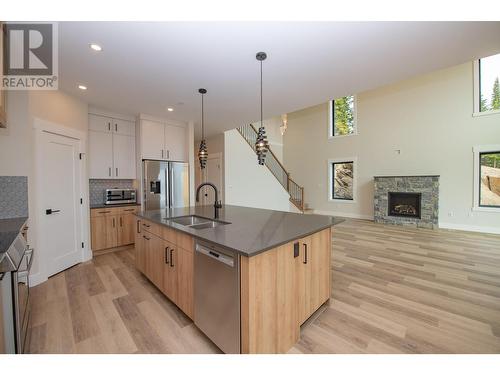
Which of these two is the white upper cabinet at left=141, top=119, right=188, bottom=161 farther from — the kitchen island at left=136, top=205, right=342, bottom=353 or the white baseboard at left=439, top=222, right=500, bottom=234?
the white baseboard at left=439, top=222, right=500, bottom=234

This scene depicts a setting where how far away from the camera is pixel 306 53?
223 centimetres

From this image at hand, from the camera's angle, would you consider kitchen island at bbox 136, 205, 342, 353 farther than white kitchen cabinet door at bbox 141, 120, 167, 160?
No

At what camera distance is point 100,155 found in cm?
400

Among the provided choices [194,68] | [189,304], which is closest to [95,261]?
[189,304]

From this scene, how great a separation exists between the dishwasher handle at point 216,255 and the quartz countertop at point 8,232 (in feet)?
3.86

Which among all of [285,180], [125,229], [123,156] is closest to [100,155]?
[123,156]

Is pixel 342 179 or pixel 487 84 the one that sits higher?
pixel 487 84

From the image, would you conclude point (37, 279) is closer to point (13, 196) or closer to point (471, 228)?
point (13, 196)

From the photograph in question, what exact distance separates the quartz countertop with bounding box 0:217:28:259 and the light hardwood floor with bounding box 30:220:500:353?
884mm

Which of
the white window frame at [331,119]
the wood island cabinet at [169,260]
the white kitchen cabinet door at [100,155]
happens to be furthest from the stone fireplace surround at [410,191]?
the white kitchen cabinet door at [100,155]

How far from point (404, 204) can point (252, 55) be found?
6.25 meters

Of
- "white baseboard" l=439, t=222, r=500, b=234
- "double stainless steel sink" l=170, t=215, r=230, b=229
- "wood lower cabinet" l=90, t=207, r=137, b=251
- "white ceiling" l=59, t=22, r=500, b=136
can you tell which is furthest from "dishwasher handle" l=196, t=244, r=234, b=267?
"white baseboard" l=439, t=222, r=500, b=234

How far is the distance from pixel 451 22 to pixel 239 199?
5508 mm

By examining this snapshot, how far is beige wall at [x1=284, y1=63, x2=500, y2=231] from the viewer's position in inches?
208
